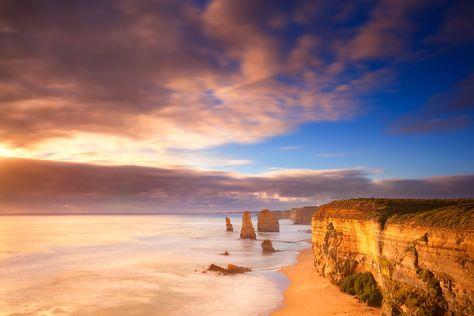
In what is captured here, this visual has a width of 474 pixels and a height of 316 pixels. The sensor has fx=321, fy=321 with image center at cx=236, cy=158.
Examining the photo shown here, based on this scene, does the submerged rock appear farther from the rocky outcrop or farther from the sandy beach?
the rocky outcrop

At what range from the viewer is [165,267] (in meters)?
57.9

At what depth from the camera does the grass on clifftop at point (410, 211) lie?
69.2 ft

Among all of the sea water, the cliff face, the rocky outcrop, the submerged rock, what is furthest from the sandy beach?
the rocky outcrop

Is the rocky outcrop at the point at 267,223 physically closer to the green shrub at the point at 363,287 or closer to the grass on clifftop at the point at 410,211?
the grass on clifftop at the point at 410,211

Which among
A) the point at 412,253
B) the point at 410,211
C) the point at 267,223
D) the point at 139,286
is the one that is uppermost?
the point at 410,211

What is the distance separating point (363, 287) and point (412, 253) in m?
10.7

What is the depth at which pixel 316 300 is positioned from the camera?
3369cm

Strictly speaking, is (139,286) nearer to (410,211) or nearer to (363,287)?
(363,287)

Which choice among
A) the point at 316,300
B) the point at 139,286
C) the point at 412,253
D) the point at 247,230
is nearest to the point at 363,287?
the point at 316,300

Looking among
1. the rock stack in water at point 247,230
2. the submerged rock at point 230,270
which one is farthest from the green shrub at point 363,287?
the rock stack in water at point 247,230

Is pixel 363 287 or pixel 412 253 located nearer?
pixel 412 253

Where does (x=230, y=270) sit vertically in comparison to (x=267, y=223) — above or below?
above

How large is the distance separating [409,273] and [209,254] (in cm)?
5467

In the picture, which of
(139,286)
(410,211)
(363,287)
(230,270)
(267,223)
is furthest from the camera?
(267,223)
